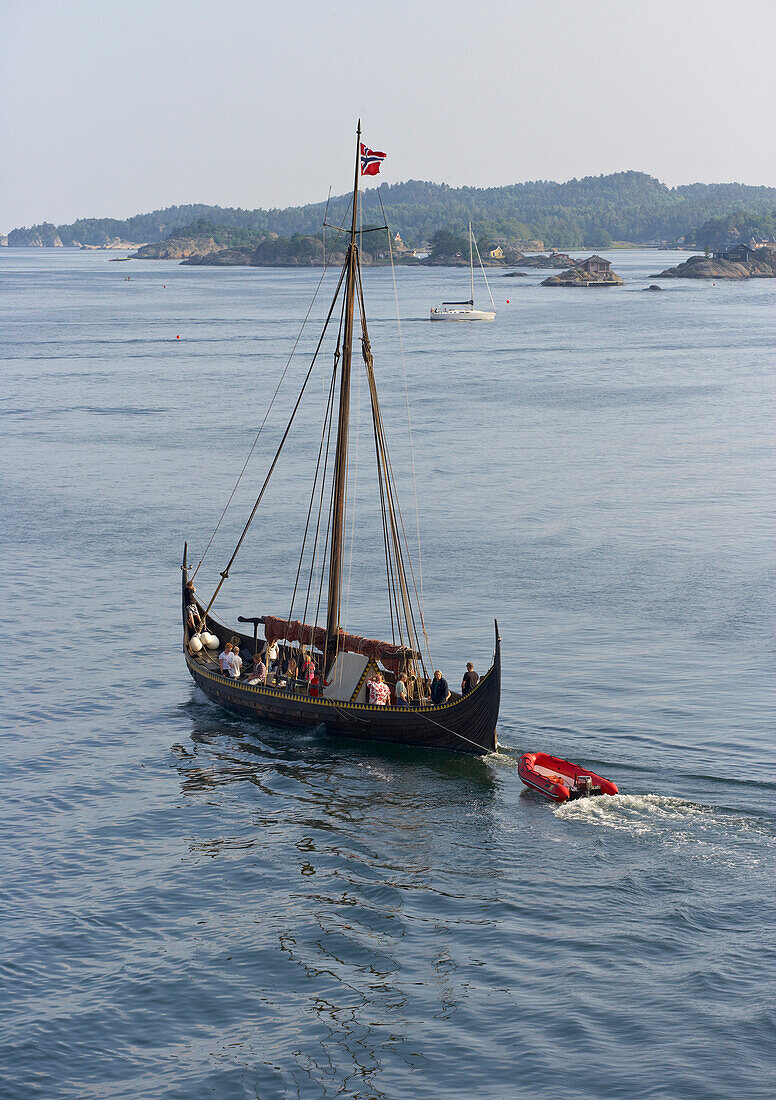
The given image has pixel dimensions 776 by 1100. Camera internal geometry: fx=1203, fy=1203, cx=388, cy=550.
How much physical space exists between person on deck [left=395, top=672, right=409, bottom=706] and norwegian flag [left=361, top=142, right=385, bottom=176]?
14772 millimetres

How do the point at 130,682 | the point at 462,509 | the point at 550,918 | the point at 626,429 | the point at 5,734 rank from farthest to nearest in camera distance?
the point at 626,429 → the point at 462,509 → the point at 130,682 → the point at 5,734 → the point at 550,918

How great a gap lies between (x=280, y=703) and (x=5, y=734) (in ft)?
27.0

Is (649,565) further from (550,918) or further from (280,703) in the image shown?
(550,918)

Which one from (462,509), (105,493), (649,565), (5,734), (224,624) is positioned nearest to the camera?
(5,734)

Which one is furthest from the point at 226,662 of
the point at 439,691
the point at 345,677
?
the point at 439,691

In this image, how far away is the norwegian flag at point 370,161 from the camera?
116 ft

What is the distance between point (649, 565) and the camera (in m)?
49.4

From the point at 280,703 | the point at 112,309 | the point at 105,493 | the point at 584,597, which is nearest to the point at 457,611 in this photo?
the point at 584,597

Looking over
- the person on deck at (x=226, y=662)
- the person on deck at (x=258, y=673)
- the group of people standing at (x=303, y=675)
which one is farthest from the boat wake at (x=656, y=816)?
the person on deck at (x=226, y=662)


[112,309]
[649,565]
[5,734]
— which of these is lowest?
[5,734]

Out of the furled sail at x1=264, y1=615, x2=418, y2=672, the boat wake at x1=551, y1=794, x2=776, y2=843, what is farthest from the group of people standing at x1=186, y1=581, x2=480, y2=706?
the boat wake at x1=551, y1=794, x2=776, y2=843

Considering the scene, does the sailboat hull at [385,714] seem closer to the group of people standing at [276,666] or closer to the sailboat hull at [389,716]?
the sailboat hull at [389,716]

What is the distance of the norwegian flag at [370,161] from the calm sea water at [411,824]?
50.2 ft

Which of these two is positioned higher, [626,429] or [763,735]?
[626,429]
